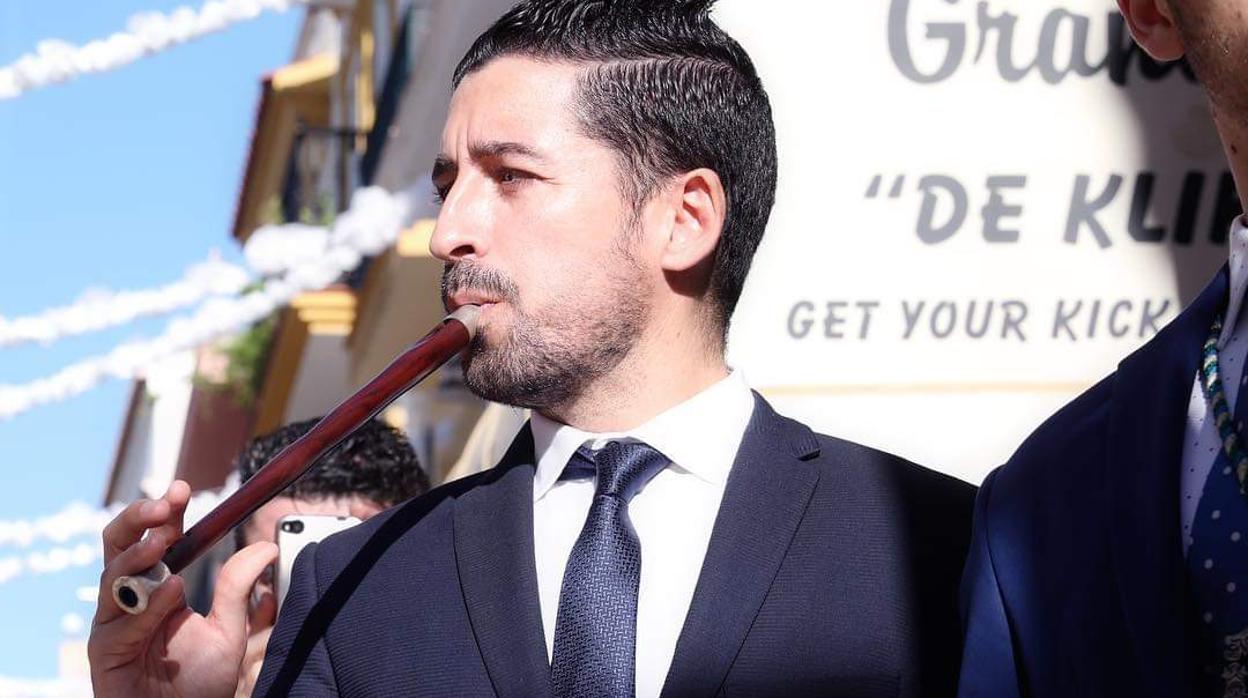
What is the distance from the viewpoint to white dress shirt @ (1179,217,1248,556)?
2.45 m

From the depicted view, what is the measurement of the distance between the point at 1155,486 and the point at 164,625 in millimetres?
1353

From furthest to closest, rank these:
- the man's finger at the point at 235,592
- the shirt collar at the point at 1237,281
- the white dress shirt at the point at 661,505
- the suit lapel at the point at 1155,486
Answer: the man's finger at the point at 235,592, the white dress shirt at the point at 661,505, the shirt collar at the point at 1237,281, the suit lapel at the point at 1155,486

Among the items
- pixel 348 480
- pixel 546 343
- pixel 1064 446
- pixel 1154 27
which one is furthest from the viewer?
pixel 348 480

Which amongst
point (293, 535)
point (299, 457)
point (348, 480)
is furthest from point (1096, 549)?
point (348, 480)

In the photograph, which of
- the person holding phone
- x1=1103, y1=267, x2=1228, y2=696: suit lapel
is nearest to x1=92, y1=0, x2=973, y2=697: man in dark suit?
x1=1103, y1=267, x2=1228, y2=696: suit lapel

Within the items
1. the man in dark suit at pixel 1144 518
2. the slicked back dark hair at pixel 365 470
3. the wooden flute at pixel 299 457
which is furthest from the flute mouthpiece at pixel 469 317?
the slicked back dark hair at pixel 365 470

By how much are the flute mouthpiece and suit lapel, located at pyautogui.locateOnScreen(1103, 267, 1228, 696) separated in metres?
0.94

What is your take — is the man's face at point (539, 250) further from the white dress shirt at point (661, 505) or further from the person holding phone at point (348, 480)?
the person holding phone at point (348, 480)

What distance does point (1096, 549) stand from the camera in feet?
8.45

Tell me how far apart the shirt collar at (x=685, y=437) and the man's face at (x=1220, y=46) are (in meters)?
1.02

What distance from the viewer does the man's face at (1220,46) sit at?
229cm

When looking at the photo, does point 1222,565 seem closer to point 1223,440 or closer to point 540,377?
point 1223,440

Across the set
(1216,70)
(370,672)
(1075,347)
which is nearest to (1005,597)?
(1216,70)

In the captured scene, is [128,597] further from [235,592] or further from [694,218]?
[694,218]
